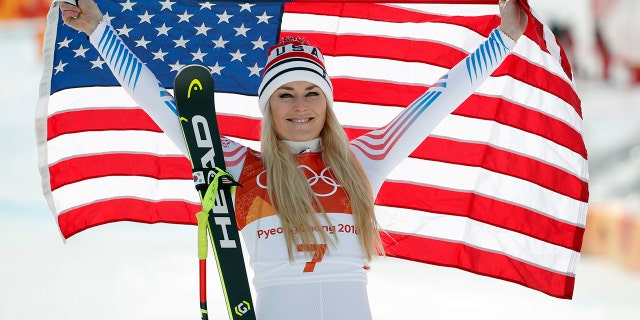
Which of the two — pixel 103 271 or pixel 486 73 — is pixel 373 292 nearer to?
pixel 103 271

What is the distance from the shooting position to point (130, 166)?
4039 millimetres

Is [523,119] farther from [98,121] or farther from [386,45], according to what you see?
[98,121]

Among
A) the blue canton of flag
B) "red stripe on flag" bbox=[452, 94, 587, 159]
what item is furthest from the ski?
"red stripe on flag" bbox=[452, 94, 587, 159]

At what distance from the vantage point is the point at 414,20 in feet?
13.2

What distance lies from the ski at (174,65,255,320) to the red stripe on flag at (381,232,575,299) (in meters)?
1.11

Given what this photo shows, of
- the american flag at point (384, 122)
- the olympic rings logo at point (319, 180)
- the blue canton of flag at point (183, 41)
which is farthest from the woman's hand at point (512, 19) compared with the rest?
the blue canton of flag at point (183, 41)

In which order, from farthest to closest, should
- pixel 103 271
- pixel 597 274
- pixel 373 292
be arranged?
pixel 597 274 → pixel 103 271 → pixel 373 292

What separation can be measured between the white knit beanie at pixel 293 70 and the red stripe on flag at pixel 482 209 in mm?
966

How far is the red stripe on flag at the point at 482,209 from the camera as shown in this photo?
3.92 metres

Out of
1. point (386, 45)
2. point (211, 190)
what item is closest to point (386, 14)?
point (386, 45)

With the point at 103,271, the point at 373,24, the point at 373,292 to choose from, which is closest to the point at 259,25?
the point at 373,24

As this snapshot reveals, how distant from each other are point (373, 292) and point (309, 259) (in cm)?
505

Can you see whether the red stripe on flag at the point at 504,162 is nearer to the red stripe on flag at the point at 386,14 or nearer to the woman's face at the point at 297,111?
the red stripe on flag at the point at 386,14

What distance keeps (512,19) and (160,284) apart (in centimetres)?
506
